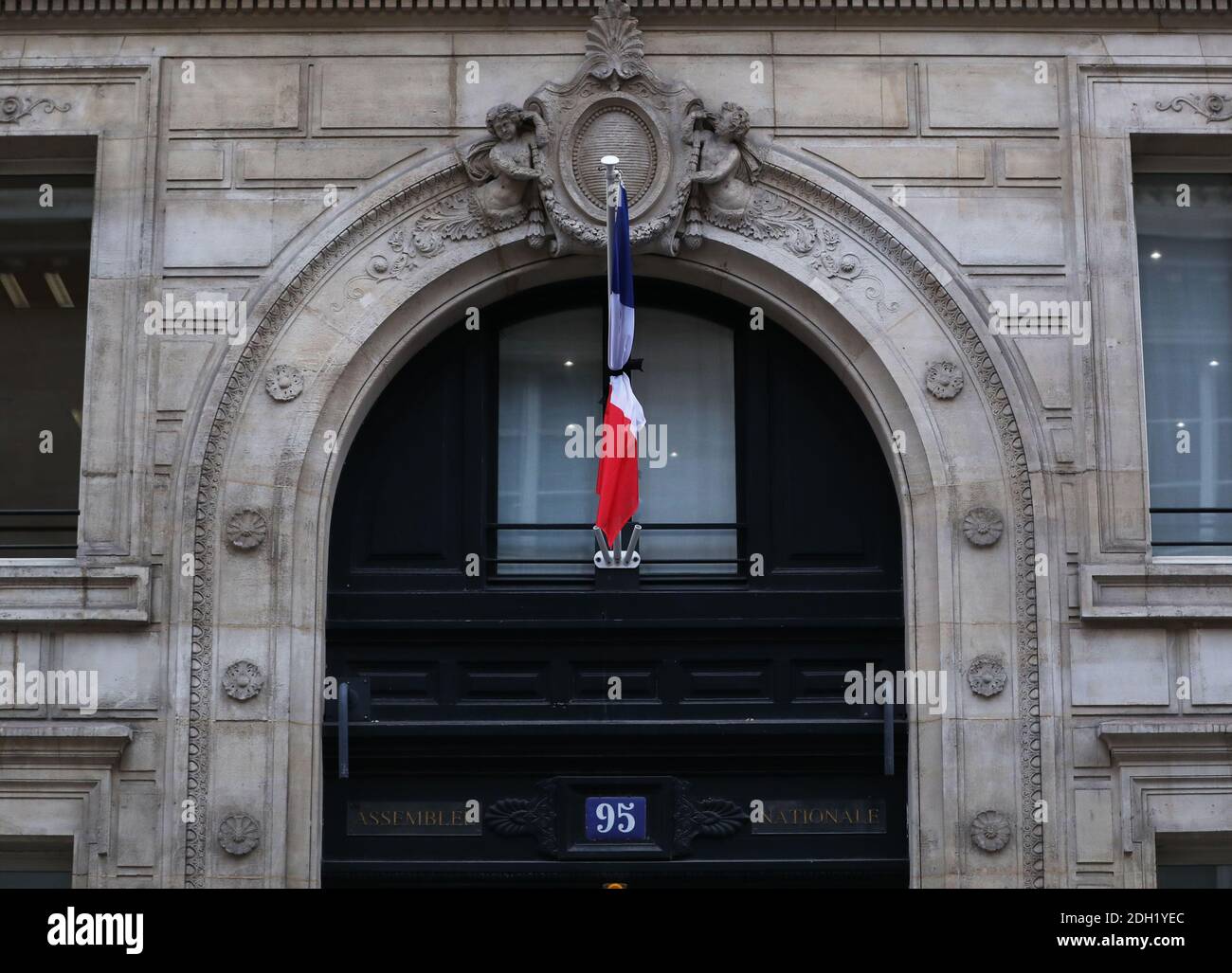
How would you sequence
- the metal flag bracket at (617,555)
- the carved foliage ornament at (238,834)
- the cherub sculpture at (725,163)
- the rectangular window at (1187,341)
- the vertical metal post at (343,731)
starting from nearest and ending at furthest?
1. the carved foliage ornament at (238,834)
2. the vertical metal post at (343,731)
3. the cherub sculpture at (725,163)
4. the metal flag bracket at (617,555)
5. the rectangular window at (1187,341)

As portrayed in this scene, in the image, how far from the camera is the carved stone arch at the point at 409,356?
47.1ft

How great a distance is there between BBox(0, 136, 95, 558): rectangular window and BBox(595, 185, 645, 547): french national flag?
4.09 metres

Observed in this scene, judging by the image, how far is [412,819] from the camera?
14.9 metres

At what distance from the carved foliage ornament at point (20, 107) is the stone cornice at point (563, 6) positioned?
0.68 metres

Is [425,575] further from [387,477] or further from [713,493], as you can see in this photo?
[713,493]

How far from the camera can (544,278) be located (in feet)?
50.9

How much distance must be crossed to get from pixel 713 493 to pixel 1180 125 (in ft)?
15.1

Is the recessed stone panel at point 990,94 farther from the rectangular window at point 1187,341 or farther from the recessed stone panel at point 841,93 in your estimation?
the rectangular window at point 1187,341

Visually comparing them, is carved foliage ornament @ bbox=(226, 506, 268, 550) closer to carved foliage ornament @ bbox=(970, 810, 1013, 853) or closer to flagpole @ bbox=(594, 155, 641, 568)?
flagpole @ bbox=(594, 155, 641, 568)

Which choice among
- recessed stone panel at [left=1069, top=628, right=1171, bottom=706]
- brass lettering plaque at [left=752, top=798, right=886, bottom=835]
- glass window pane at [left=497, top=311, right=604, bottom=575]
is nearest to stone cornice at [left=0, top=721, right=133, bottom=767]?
glass window pane at [left=497, top=311, right=604, bottom=575]

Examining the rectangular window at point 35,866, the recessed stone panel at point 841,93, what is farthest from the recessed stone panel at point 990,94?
the rectangular window at point 35,866

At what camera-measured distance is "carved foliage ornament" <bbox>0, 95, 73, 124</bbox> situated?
601 inches
